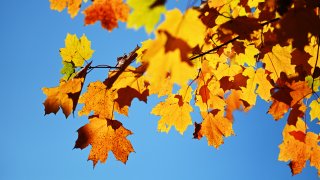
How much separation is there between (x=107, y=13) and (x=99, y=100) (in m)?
1.02

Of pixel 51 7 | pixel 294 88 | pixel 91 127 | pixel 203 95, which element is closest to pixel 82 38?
pixel 51 7

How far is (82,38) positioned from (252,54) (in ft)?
6.61

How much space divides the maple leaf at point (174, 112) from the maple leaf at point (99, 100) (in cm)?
65

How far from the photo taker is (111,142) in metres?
2.90

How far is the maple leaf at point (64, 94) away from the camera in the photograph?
8.91 feet

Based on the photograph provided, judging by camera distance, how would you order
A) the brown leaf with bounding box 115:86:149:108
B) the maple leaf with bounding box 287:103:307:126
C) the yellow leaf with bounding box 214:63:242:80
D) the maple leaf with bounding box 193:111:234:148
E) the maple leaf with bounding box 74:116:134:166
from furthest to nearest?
the yellow leaf with bounding box 214:63:242:80 → the maple leaf with bounding box 193:111:234:148 → the maple leaf with bounding box 287:103:307:126 → the maple leaf with bounding box 74:116:134:166 → the brown leaf with bounding box 115:86:149:108

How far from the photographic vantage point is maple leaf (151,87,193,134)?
3.39 meters

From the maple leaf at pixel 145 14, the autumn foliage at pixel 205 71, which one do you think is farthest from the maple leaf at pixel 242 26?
the maple leaf at pixel 145 14

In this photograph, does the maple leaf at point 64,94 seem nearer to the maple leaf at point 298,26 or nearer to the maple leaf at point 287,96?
the maple leaf at point 298,26

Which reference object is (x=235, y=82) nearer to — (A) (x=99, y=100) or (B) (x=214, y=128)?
(B) (x=214, y=128)

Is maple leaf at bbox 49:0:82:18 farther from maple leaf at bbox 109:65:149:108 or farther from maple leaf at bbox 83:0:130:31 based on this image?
maple leaf at bbox 109:65:149:108

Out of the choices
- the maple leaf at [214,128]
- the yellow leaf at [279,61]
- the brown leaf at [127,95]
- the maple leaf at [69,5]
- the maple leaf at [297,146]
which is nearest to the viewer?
the maple leaf at [69,5]

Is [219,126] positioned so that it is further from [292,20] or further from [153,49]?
[153,49]

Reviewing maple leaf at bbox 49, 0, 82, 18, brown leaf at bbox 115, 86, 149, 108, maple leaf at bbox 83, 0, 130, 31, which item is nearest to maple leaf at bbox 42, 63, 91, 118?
brown leaf at bbox 115, 86, 149, 108
